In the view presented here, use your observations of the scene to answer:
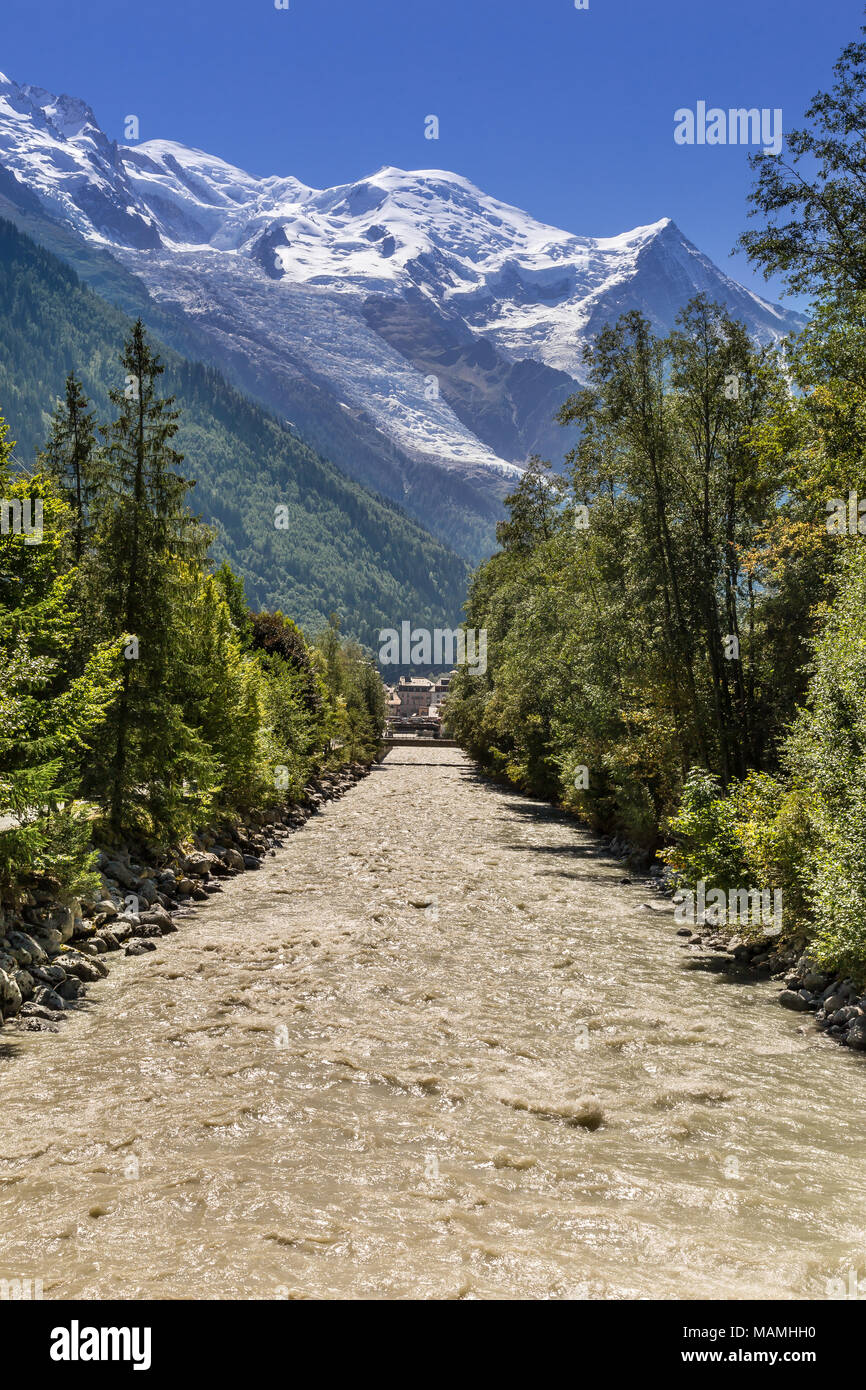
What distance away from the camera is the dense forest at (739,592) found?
56.3 ft

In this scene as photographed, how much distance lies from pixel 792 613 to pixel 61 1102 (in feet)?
72.5

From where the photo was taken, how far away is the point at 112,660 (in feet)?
74.8

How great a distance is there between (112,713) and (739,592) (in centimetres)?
1899

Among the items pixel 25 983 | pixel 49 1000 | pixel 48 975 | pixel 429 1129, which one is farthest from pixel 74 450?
pixel 429 1129

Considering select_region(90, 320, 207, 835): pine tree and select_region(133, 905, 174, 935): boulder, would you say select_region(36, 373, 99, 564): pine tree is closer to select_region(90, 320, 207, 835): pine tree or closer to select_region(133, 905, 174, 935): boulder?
select_region(90, 320, 207, 835): pine tree

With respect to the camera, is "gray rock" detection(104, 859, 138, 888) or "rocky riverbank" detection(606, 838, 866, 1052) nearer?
"rocky riverbank" detection(606, 838, 866, 1052)

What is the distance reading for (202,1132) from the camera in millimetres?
10992

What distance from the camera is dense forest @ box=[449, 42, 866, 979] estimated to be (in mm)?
17156

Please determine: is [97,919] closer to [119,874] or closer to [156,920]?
[156,920]

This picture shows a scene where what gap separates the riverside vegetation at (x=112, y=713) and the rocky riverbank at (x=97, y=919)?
0.04m

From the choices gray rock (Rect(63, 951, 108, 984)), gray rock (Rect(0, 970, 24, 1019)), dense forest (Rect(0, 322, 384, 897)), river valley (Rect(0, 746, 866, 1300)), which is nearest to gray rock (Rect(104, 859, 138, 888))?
dense forest (Rect(0, 322, 384, 897))

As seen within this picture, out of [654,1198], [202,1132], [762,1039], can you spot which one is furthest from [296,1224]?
[762,1039]

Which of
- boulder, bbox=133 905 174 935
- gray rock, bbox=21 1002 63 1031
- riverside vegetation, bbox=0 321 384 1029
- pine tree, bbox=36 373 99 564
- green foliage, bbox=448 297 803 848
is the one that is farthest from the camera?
pine tree, bbox=36 373 99 564

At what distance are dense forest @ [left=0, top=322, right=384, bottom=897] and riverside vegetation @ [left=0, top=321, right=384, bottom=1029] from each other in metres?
0.06
